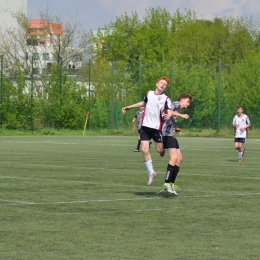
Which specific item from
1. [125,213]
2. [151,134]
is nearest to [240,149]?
[151,134]

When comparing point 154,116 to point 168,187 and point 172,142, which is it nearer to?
point 172,142

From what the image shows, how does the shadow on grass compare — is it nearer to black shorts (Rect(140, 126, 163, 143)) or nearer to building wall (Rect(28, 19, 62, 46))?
black shorts (Rect(140, 126, 163, 143))

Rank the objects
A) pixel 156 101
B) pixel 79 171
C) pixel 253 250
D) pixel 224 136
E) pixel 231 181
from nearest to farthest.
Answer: pixel 253 250, pixel 156 101, pixel 231 181, pixel 79 171, pixel 224 136

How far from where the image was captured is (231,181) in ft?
57.5

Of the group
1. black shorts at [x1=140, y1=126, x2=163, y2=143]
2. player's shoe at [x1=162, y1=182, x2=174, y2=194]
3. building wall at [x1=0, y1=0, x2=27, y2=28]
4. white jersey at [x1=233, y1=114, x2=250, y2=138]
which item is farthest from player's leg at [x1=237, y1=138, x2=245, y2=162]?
building wall at [x1=0, y1=0, x2=27, y2=28]

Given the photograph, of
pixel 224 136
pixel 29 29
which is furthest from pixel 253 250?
pixel 29 29

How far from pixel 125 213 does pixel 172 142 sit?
288cm

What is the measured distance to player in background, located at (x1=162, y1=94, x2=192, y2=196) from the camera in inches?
558

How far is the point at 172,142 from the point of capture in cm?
1448

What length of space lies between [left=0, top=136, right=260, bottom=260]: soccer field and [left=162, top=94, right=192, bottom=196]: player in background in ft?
0.93

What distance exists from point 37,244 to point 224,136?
1488 inches

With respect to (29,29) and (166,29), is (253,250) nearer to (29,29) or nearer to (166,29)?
(29,29)

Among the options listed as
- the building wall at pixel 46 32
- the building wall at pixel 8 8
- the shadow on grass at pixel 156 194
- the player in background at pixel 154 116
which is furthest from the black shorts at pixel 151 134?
the building wall at pixel 8 8

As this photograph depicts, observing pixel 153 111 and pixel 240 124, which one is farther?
pixel 240 124
